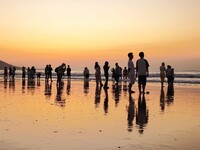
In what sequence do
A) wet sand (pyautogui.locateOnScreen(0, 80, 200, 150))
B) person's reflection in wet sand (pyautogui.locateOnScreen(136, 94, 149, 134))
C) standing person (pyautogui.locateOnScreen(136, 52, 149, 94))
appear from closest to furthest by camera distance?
wet sand (pyautogui.locateOnScreen(0, 80, 200, 150))
person's reflection in wet sand (pyautogui.locateOnScreen(136, 94, 149, 134))
standing person (pyautogui.locateOnScreen(136, 52, 149, 94))

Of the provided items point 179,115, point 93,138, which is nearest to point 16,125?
point 93,138

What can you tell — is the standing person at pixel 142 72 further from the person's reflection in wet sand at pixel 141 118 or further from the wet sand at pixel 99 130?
the wet sand at pixel 99 130

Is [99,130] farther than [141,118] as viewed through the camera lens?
No

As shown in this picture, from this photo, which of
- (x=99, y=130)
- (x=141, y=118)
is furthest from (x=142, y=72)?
(x=99, y=130)

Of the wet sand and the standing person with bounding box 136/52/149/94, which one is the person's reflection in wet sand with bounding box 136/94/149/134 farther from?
the standing person with bounding box 136/52/149/94

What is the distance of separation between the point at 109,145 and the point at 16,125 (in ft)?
11.0

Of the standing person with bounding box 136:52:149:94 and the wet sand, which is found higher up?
the standing person with bounding box 136:52:149:94

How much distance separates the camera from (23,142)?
25.2 ft

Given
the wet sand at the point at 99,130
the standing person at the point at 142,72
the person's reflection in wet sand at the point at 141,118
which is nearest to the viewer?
the wet sand at the point at 99,130

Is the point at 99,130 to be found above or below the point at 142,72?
below

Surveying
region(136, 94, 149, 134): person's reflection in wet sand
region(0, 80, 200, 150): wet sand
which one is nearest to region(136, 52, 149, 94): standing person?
region(136, 94, 149, 134): person's reflection in wet sand

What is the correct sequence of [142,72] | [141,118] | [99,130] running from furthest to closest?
[142,72] → [141,118] → [99,130]

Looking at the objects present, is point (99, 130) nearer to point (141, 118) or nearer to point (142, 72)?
point (141, 118)

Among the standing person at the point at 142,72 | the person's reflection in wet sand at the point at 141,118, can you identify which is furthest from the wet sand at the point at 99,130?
the standing person at the point at 142,72
